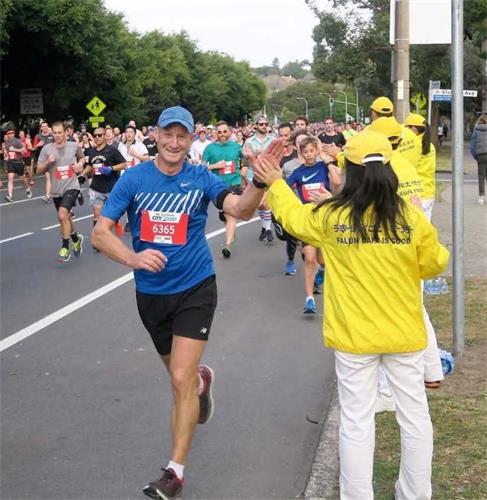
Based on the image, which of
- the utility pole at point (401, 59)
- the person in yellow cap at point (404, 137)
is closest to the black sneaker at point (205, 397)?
the person in yellow cap at point (404, 137)

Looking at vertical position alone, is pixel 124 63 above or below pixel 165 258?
above

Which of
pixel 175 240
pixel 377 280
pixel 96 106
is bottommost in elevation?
pixel 377 280

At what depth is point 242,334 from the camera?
809 centimetres

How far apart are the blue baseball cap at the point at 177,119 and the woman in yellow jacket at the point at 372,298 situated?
105cm

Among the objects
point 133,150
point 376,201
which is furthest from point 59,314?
point 133,150

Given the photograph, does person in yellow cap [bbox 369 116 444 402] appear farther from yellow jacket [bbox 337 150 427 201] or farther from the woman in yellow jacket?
the woman in yellow jacket

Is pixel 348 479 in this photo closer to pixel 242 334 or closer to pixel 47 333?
pixel 242 334

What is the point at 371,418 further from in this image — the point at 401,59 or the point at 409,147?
the point at 401,59

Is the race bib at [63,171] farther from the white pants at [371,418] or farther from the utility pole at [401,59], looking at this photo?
the white pants at [371,418]

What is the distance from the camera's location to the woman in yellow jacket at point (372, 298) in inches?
154

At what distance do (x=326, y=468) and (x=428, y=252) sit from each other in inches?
58.9

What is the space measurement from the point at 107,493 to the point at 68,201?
868 cm

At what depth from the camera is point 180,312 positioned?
4770mm

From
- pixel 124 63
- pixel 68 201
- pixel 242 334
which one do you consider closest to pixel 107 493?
pixel 242 334
